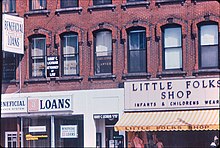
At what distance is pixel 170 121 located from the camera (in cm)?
2544

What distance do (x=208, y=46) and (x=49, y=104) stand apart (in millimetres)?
8538

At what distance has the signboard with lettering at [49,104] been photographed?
27.9 meters

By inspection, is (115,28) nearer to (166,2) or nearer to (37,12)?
(166,2)

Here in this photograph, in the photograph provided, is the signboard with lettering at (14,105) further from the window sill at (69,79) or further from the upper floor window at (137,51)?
the upper floor window at (137,51)

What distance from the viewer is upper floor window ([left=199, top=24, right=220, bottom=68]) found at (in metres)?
25.5

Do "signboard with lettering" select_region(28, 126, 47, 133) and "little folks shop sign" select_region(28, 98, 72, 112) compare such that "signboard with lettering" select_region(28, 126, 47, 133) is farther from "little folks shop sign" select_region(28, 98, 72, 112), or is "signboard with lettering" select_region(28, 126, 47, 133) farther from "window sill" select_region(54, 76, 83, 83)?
"window sill" select_region(54, 76, 83, 83)

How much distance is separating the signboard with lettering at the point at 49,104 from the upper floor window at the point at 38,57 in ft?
4.41

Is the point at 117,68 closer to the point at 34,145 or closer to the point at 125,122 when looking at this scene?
the point at 125,122

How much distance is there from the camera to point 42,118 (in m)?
28.8

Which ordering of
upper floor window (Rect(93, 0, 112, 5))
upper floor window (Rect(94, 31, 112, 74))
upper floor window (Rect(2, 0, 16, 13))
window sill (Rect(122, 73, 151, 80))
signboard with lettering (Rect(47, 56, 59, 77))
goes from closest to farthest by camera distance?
window sill (Rect(122, 73, 151, 80))
upper floor window (Rect(94, 31, 112, 74))
upper floor window (Rect(93, 0, 112, 5))
signboard with lettering (Rect(47, 56, 59, 77))
upper floor window (Rect(2, 0, 16, 13))

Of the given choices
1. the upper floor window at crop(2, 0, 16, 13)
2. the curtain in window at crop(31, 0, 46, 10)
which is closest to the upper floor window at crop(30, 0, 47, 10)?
the curtain in window at crop(31, 0, 46, 10)

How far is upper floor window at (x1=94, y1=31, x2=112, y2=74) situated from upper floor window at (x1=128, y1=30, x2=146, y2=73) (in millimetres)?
1040

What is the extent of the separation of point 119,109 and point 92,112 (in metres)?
1.39

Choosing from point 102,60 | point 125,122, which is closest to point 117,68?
point 102,60
